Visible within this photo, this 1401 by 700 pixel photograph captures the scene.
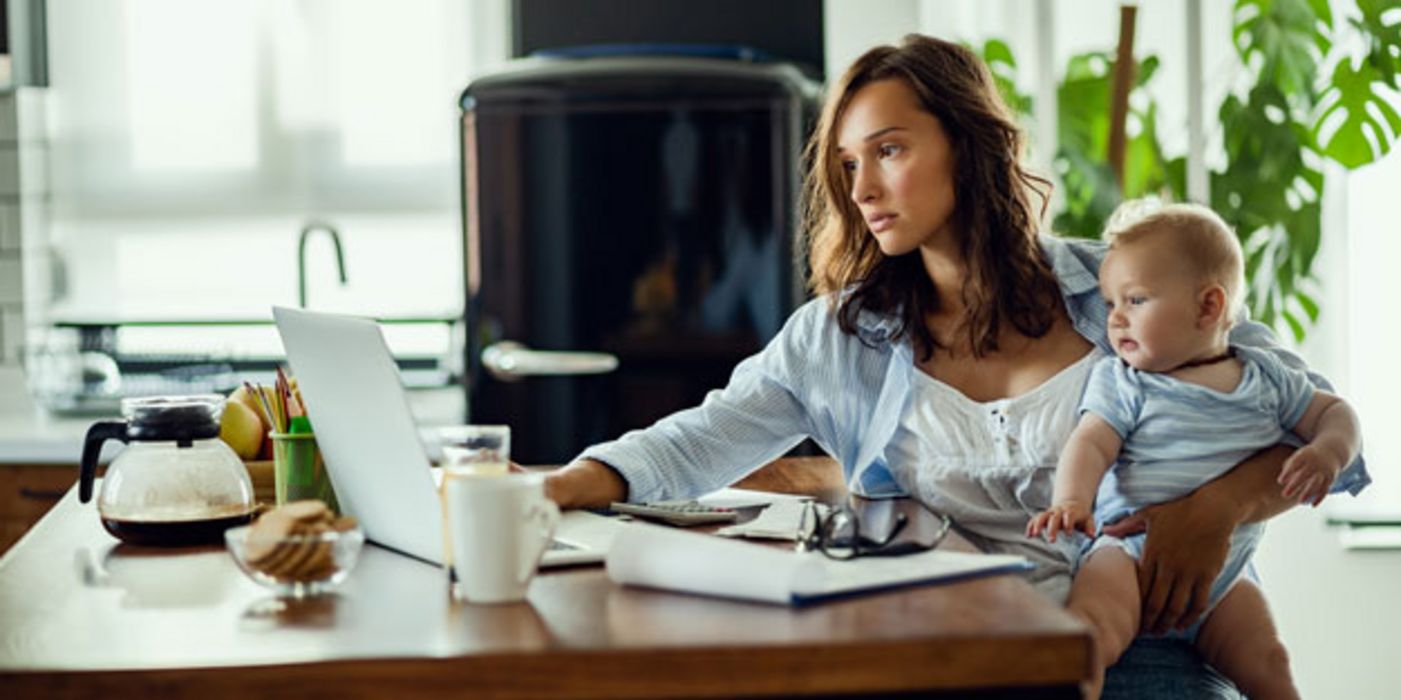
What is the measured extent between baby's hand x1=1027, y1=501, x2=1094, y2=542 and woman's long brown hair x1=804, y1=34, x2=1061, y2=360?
1.34 ft

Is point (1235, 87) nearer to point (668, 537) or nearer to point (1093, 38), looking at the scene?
point (1093, 38)

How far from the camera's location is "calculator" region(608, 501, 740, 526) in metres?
1.83

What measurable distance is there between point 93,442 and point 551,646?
77 cm

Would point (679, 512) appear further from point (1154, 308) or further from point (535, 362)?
point (535, 362)

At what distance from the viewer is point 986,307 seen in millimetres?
2143

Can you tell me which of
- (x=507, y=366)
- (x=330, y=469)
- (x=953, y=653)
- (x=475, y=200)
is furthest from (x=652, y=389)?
(x=953, y=653)

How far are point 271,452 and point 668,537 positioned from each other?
0.70m

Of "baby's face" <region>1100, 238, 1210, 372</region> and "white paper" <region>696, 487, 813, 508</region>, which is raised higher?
"baby's face" <region>1100, 238, 1210, 372</region>

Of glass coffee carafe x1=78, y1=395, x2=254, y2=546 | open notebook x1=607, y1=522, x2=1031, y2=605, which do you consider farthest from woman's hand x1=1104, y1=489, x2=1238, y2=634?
glass coffee carafe x1=78, y1=395, x2=254, y2=546

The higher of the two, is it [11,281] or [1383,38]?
[1383,38]

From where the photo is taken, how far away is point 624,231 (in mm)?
Answer: 3436

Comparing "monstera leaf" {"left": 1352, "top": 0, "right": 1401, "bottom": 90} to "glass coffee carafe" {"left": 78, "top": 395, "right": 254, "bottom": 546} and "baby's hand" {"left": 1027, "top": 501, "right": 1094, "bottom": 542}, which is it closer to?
"baby's hand" {"left": 1027, "top": 501, "right": 1094, "bottom": 542}

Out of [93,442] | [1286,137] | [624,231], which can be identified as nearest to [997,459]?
[93,442]

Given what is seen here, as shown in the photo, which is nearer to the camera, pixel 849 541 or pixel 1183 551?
pixel 849 541
